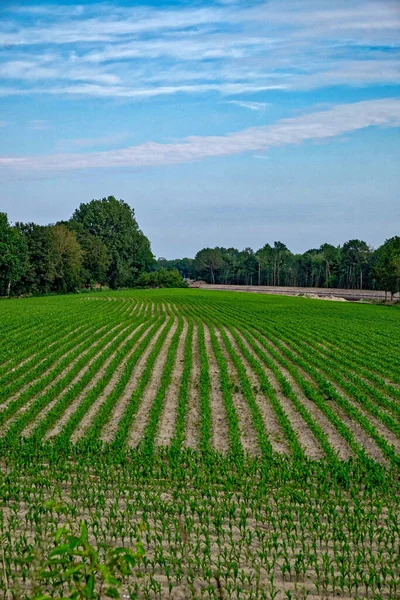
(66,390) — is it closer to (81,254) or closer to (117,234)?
(81,254)

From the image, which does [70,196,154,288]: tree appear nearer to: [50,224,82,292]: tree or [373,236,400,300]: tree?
[50,224,82,292]: tree

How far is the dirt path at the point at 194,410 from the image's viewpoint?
46.2ft

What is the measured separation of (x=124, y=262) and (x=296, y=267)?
55299mm

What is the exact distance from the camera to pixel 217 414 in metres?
16.6

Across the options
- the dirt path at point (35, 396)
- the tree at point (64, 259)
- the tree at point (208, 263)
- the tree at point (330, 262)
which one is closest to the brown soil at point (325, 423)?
the dirt path at point (35, 396)

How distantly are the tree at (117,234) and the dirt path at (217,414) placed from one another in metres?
98.1

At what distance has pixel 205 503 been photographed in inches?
390

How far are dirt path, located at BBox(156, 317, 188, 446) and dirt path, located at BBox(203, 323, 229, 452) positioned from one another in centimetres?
122

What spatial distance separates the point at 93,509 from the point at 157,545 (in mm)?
1807

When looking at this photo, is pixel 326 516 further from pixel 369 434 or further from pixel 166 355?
pixel 166 355

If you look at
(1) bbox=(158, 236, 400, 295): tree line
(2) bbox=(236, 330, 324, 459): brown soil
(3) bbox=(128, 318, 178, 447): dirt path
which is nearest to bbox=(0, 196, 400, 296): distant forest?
(1) bbox=(158, 236, 400, 295): tree line

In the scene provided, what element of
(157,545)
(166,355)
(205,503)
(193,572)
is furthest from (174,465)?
(166,355)

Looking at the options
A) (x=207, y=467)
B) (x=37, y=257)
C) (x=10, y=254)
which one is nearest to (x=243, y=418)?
(x=207, y=467)

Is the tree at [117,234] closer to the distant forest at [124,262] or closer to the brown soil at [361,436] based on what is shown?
the distant forest at [124,262]
